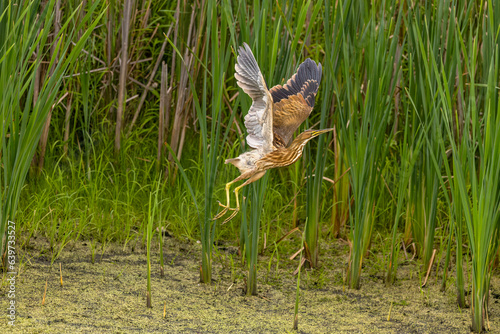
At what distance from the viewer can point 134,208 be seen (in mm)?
3133

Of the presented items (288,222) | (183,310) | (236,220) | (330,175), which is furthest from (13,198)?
(330,175)

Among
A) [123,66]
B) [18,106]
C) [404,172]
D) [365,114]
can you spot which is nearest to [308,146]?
[365,114]

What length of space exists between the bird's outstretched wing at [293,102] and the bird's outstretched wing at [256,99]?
88 millimetres

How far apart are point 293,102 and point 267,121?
233 millimetres

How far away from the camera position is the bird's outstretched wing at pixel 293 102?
168cm

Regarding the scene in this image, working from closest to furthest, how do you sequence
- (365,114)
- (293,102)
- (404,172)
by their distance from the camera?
(293,102), (365,114), (404,172)

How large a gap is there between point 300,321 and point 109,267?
92cm

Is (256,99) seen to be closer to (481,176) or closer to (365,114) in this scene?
(365,114)

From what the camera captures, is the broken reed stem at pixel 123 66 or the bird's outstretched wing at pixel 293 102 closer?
the bird's outstretched wing at pixel 293 102

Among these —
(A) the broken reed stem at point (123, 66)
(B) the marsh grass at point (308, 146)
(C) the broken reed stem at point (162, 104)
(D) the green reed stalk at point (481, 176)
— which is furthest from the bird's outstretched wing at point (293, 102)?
(A) the broken reed stem at point (123, 66)

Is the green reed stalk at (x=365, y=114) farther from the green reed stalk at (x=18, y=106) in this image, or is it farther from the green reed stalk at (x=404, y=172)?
the green reed stalk at (x=18, y=106)

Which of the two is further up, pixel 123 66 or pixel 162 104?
pixel 123 66

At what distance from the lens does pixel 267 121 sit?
5.01 ft

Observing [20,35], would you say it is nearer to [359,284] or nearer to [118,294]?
[118,294]
